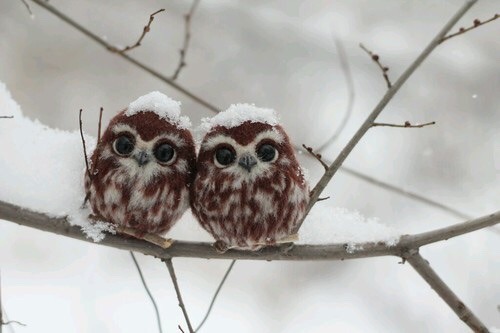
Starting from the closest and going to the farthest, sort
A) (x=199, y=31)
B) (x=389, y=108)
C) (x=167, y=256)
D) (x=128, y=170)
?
(x=128, y=170) < (x=167, y=256) < (x=389, y=108) < (x=199, y=31)

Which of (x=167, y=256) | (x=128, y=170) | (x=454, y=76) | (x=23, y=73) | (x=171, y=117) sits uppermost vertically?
(x=454, y=76)

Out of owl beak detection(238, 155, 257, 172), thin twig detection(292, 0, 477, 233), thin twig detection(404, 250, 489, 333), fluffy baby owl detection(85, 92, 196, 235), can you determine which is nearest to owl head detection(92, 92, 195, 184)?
fluffy baby owl detection(85, 92, 196, 235)

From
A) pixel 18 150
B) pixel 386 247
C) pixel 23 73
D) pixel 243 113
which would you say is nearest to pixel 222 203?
pixel 243 113

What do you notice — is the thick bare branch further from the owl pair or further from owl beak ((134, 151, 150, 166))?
owl beak ((134, 151, 150, 166))

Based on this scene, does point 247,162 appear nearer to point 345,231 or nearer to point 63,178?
point 345,231

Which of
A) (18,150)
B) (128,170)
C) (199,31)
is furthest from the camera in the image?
(199,31)

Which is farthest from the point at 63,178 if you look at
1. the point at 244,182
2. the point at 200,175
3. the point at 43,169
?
the point at 244,182

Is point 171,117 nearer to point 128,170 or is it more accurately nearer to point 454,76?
point 128,170

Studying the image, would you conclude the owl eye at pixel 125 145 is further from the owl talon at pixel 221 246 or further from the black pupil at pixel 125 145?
the owl talon at pixel 221 246
